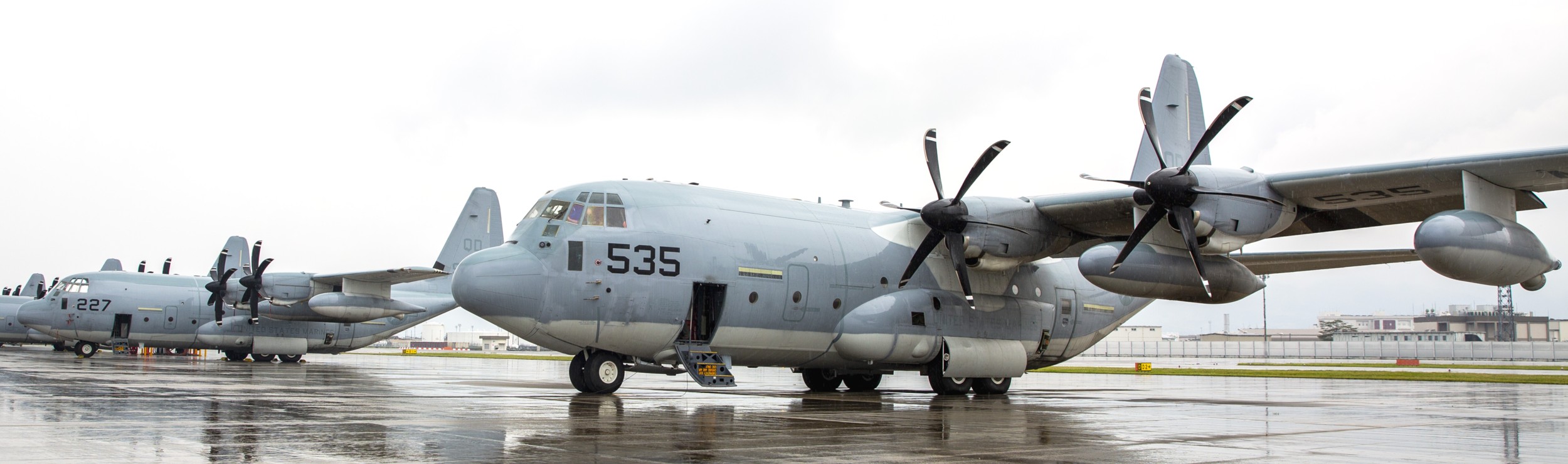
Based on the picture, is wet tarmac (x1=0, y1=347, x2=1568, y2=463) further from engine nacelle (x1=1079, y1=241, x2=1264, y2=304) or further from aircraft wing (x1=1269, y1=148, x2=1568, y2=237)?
aircraft wing (x1=1269, y1=148, x2=1568, y2=237)

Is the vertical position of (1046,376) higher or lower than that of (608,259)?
lower

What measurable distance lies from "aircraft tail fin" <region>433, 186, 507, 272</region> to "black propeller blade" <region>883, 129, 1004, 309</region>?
81.2ft

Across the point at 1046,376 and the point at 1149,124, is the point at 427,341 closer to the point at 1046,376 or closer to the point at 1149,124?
the point at 1046,376

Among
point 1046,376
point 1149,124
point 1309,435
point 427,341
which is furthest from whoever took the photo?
point 427,341

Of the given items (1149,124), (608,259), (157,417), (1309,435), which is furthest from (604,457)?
(1149,124)

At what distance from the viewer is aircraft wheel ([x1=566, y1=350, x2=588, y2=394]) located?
17312 mm

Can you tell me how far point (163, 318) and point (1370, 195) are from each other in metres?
40.9

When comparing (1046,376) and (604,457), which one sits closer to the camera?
(604,457)

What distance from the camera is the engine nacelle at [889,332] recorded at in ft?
61.4

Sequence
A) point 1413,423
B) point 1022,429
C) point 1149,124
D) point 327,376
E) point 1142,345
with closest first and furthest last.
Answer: point 1022,429
point 1413,423
point 1149,124
point 327,376
point 1142,345

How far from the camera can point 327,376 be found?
26.8 metres

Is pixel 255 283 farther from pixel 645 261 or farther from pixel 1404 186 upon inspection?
pixel 1404 186

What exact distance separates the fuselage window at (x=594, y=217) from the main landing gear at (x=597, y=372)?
6.81 feet

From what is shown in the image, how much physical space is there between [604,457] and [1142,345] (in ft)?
252
